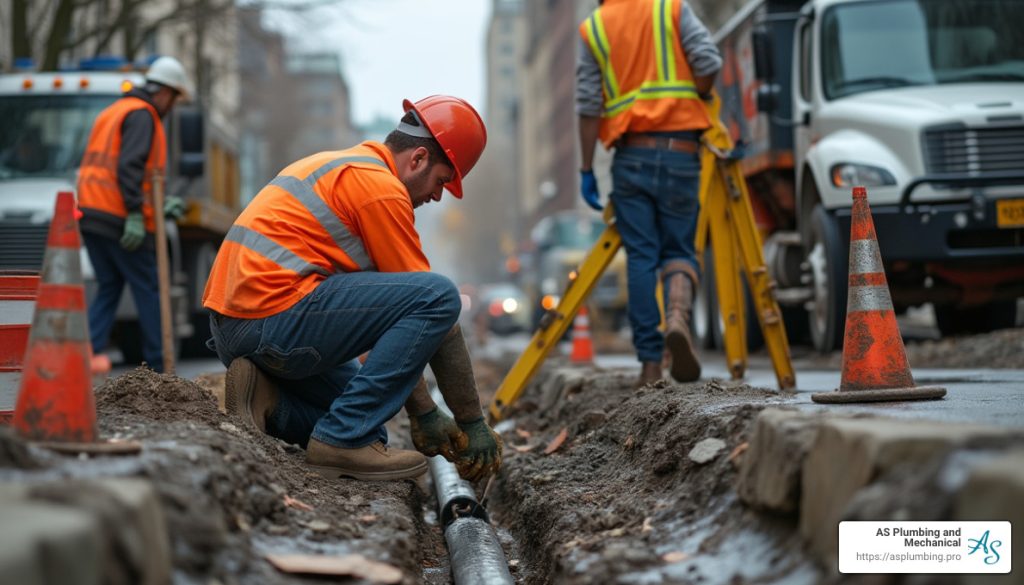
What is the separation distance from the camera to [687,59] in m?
6.98

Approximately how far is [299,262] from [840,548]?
8.19 ft

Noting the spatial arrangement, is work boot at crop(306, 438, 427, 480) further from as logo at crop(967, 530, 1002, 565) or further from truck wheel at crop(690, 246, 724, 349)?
truck wheel at crop(690, 246, 724, 349)

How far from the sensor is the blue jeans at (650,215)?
6.94 meters

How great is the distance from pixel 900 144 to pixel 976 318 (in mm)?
3862

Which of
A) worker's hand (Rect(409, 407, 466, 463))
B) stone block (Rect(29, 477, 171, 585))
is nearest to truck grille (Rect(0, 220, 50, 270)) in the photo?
worker's hand (Rect(409, 407, 466, 463))

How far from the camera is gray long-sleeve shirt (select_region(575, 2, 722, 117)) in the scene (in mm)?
6895

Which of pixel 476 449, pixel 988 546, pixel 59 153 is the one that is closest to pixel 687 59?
pixel 476 449

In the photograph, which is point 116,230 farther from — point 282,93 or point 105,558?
point 282,93

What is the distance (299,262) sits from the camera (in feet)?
16.1

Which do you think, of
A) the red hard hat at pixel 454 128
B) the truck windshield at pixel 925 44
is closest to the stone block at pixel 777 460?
the red hard hat at pixel 454 128

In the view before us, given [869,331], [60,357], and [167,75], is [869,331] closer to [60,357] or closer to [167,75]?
[60,357]

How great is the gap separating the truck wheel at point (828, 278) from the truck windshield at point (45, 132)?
6893 millimetres

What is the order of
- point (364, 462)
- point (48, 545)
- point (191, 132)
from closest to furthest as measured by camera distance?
point (48, 545) → point (364, 462) → point (191, 132)

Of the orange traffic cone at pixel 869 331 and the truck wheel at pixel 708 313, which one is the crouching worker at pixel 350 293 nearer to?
the orange traffic cone at pixel 869 331
